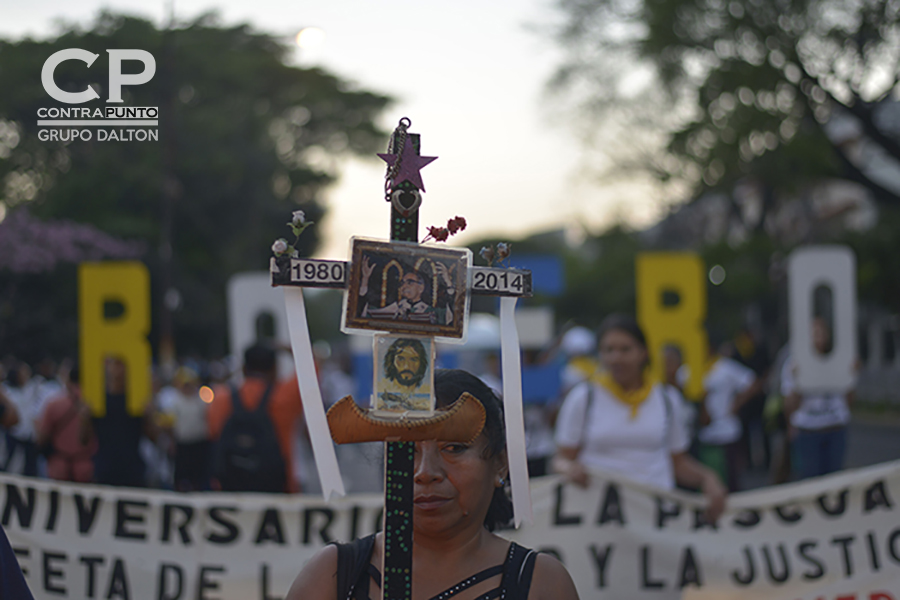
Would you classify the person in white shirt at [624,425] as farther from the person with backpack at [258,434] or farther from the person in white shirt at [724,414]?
the person in white shirt at [724,414]

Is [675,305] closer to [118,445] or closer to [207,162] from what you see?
[118,445]

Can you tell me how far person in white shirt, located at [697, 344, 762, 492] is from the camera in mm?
8930

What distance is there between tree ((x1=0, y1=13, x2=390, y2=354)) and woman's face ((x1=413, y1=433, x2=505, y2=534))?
19275 mm

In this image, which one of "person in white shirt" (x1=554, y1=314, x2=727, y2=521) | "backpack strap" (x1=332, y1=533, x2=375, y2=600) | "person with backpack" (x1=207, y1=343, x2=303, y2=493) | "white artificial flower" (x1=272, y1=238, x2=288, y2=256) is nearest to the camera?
"white artificial flower" (x1=272, y1=238, x2=288, y2=256)

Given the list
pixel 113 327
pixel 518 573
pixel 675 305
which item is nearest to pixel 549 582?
pixel 518 573

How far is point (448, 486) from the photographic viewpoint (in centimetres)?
209

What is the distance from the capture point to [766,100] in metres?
17.0

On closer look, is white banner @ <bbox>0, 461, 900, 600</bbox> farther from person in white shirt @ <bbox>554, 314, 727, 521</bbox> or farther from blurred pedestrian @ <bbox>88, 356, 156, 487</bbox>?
blurred pedestrian @ <bbox>88, 356, 156, 487</bbox>

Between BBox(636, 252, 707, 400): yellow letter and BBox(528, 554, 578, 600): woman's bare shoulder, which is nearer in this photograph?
BBox(528, 554, 578, 600): woman's bare shoulder

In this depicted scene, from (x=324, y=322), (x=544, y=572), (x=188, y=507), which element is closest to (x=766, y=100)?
(x=188, y=507)

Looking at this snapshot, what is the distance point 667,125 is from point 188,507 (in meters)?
24.9

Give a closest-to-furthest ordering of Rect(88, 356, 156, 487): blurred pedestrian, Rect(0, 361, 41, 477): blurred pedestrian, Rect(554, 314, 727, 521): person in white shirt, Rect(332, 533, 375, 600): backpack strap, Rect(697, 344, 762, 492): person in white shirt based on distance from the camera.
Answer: Rect(332, 533, 375, 600): backpack strap
Rect(554, 314, 727, 521): person in white shirt
Rect(88, 356, 156, 487): blurred pedestrian
Rect(697, 344, 762, 492): person in white shirt
Rect(0, 361, 41, 477): blurred pedestrian

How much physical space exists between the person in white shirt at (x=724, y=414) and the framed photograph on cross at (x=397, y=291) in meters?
7.24

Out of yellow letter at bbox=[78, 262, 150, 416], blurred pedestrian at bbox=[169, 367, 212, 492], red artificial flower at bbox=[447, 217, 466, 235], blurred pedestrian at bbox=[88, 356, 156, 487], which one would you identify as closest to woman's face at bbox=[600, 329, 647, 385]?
red artificial flower at bbox=[447, 217, 466, 235]
